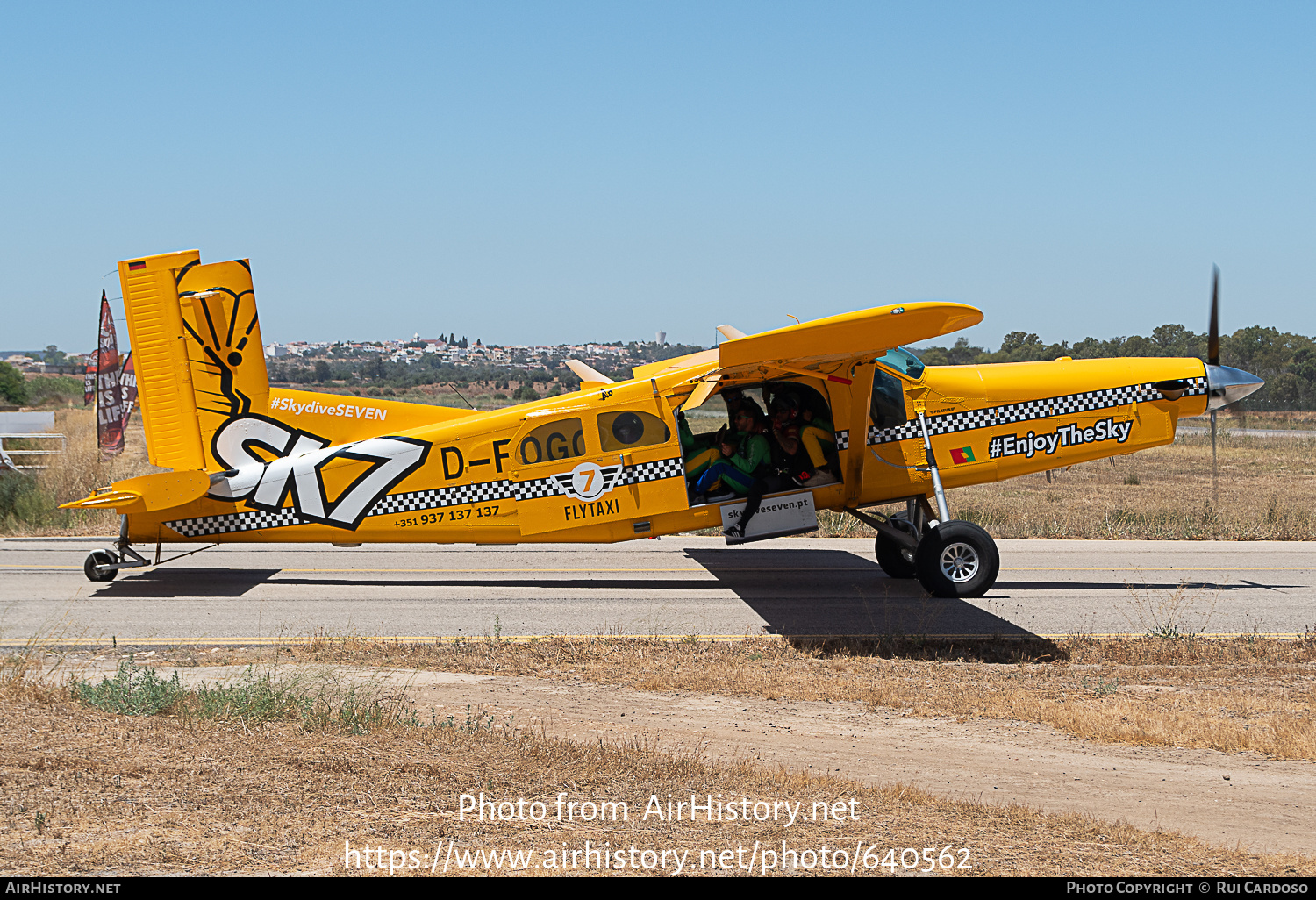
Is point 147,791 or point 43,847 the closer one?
point 43,847

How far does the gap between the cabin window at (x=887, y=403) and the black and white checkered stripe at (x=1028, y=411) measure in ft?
0.25

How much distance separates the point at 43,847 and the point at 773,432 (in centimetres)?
961

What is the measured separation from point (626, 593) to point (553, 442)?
6.56 ft

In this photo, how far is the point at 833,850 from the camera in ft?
16.6

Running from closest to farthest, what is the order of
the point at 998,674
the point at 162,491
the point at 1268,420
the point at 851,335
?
the point at 998,674
the point at 851,335
the point at 162,491
the point at 1268,420

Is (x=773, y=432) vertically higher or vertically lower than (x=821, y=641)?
higher

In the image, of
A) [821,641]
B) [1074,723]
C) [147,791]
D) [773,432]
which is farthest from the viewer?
[773,432]

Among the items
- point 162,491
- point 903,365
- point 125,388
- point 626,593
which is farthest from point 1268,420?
point 162,491

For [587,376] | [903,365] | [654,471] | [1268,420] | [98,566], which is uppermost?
[587,376]

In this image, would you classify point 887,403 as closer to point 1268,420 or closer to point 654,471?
point 654,471

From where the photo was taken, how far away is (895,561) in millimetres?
14383

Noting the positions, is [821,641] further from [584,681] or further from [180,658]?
[180,658]

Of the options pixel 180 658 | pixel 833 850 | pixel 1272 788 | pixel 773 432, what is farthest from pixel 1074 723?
pixel 180 658

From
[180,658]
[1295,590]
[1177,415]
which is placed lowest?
[1295,590]
